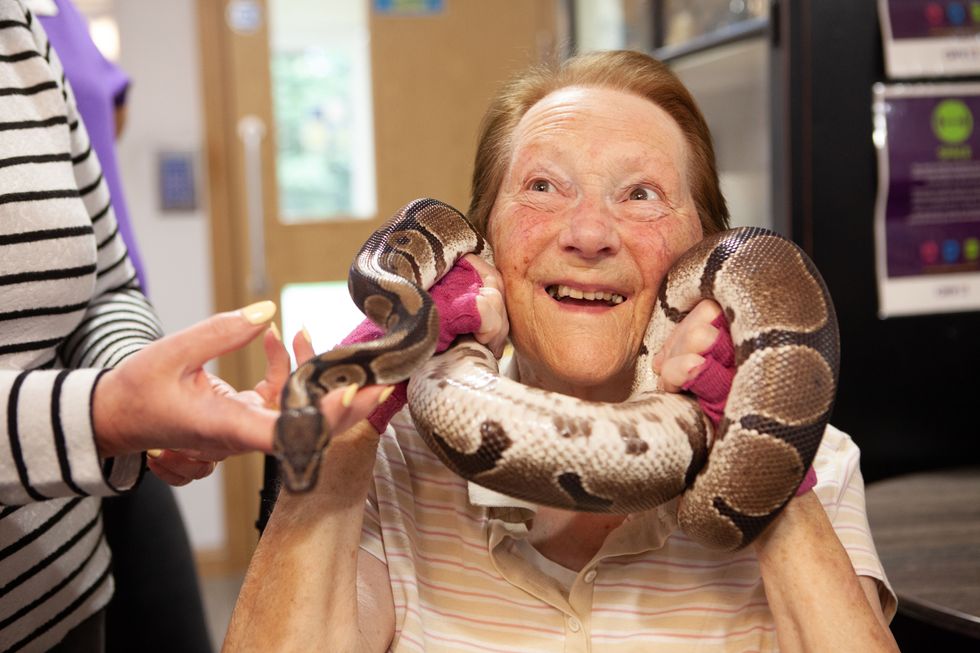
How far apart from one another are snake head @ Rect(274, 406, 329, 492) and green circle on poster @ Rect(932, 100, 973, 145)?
2354mm

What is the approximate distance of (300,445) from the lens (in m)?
1.01

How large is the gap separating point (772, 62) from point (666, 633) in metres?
1.80

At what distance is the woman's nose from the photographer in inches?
59.2

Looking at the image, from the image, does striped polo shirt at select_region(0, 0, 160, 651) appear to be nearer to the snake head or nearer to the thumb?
the thumb

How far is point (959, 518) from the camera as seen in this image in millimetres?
2230

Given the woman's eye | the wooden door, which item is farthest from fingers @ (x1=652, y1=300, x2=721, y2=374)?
the wooden door

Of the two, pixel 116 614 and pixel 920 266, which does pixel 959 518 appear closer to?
pixel 920 266

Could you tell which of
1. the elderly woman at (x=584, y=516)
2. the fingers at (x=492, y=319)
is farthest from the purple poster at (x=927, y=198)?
the fingers at (x=492, y=319)

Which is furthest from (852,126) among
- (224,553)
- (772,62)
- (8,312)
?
(224,553)

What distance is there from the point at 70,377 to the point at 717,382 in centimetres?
88

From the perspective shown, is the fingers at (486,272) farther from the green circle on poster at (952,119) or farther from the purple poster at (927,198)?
the green circle on poster at (952,119)

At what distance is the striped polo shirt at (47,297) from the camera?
56.9 inches

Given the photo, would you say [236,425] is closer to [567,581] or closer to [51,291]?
[51,291]

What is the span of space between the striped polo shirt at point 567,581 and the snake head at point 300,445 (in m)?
0.52
